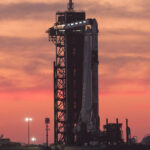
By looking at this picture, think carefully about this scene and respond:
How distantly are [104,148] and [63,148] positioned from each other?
10.1 m

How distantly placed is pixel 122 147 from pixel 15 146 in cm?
3156

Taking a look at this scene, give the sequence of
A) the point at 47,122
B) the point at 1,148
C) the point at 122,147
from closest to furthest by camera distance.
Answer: the point at 122,147
the point at 1,148
the point at 47,122

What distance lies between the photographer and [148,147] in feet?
536

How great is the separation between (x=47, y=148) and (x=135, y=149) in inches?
803

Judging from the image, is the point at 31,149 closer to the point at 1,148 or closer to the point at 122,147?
the point at 1,148

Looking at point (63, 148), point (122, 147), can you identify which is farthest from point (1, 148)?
point (122, 147)

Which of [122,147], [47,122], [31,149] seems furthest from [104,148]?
[47,122]

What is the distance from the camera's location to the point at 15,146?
587 ft

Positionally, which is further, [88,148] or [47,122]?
[47,122]

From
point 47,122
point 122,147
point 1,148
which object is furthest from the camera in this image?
point 47,122

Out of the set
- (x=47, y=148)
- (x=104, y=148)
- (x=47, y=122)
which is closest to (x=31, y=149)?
(x=47, y=148)

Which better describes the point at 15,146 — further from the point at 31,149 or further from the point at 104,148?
the point at 104,148

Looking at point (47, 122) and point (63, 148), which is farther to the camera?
point (47, 122)

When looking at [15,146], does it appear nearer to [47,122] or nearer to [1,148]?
[1,148]
